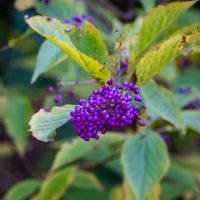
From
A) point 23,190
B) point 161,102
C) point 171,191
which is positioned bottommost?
point 171,191

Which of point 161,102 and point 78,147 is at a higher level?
point 161,102

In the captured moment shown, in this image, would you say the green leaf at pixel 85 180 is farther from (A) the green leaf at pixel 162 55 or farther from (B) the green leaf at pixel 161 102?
(A) the green leaf at pixel 162 55

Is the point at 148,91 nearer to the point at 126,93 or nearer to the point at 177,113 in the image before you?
the point at 177,113

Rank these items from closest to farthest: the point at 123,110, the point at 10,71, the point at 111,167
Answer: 1. the point at 123,110
2. the point at 111,167
3. the point at 10,71

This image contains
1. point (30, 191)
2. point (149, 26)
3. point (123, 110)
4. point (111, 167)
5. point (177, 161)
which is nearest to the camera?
point (123, 110)

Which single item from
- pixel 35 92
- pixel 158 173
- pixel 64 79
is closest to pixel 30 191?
pixel 64 79

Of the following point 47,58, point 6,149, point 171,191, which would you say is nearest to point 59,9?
point 47,58

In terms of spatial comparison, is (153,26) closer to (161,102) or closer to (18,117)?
(161,102)

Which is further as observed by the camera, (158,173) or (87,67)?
(158,173)
